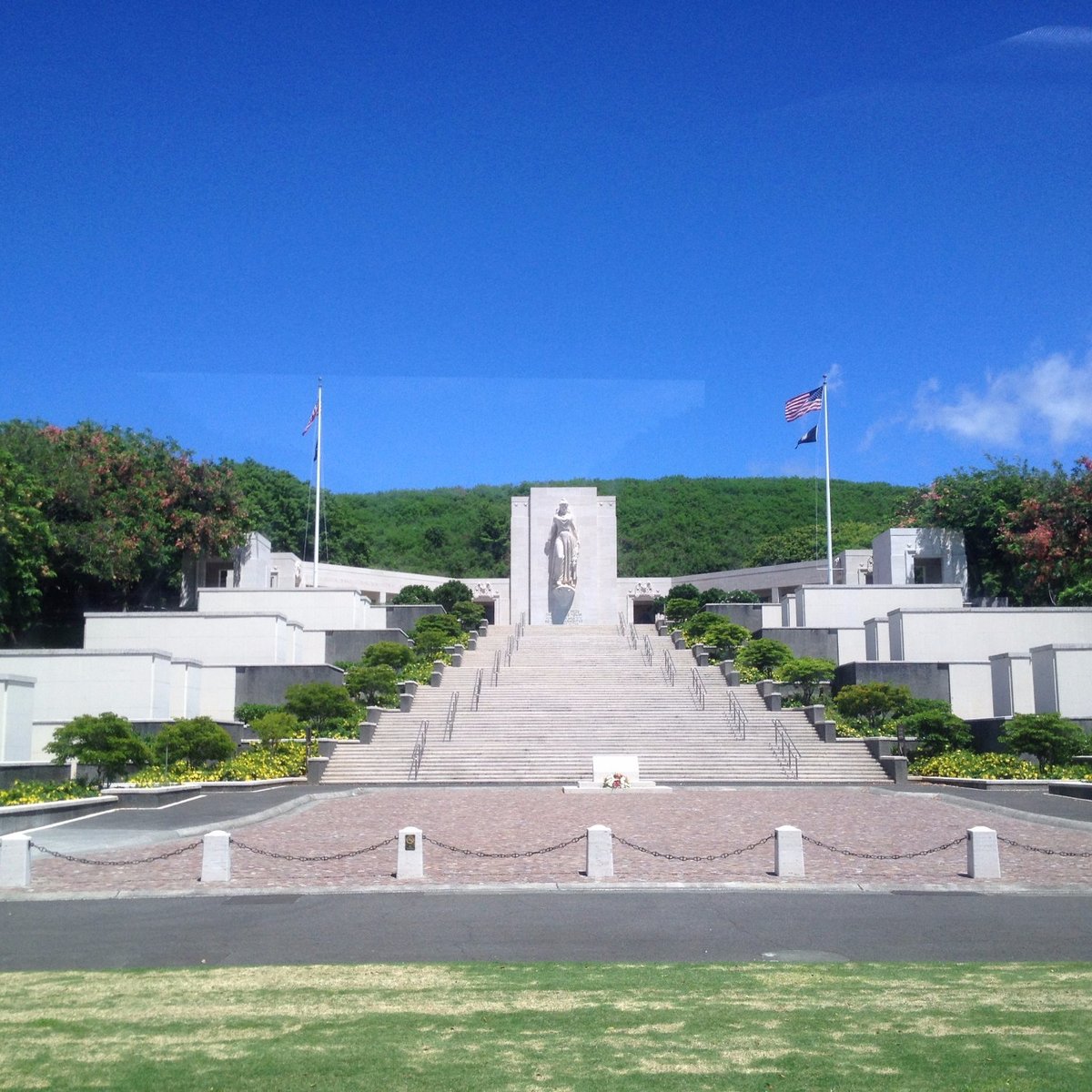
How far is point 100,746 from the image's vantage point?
74.9ft

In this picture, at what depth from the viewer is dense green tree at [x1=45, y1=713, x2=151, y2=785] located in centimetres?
2253

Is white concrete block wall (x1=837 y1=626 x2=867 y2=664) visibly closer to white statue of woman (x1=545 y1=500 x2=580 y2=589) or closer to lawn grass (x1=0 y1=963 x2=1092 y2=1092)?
white statue of woman (x1=545 y1=500 x2=580 y2=589)

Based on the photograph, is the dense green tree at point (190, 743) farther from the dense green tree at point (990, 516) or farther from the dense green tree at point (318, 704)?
the dense green tree at point (990, 516)

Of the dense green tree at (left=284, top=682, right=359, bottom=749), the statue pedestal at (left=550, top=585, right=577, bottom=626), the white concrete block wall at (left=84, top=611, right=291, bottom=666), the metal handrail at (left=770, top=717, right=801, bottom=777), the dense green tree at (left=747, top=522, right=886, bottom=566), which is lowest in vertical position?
the metal handrail at (left=770, top=717, right=801, bottom=777)

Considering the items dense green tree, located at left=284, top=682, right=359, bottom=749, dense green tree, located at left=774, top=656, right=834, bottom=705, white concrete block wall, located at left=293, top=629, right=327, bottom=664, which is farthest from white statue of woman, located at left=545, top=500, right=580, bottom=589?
dense green tree, located at left=284, top=682, right=359, bottom=749

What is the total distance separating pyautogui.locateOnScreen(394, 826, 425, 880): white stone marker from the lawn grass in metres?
4.36

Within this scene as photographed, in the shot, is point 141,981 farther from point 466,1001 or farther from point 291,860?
point 291,860

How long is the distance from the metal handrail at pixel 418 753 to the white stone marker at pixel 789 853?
13920 millimetres

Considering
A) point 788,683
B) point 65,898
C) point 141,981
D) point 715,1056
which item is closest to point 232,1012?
point 141,981

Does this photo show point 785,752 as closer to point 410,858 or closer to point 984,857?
point 984,857

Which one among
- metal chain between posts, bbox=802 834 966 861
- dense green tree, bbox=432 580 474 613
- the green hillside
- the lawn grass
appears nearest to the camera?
the lawn grass

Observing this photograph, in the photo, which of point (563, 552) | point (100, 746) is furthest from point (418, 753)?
point (563, 552)

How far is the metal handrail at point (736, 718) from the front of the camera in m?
29.5

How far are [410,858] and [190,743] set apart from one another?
12681 millimetres
